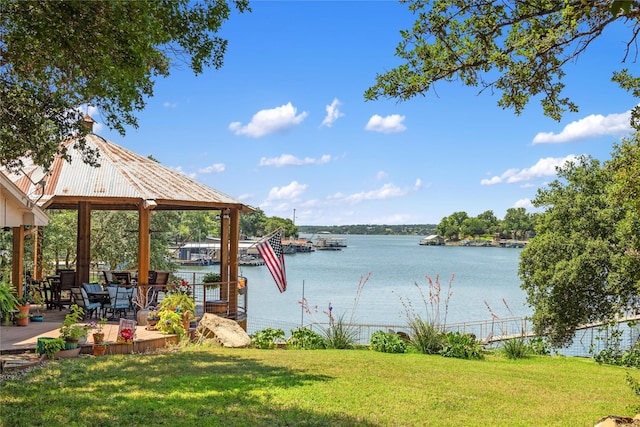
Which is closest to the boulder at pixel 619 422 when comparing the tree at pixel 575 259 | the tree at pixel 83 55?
the tree at pixel 83 55

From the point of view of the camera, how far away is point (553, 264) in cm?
1675

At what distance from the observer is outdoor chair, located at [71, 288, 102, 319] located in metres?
11.9

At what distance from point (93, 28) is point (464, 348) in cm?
977

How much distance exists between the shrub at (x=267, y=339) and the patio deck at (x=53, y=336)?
1.74 m

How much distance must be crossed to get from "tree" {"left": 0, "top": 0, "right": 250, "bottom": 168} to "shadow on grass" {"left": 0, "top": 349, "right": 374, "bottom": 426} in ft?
9.69

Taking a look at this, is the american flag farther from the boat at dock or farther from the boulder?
the boat at dock

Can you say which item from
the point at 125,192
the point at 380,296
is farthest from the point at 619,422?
the point at 380,296

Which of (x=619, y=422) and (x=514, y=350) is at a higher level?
(x=619, y=422)

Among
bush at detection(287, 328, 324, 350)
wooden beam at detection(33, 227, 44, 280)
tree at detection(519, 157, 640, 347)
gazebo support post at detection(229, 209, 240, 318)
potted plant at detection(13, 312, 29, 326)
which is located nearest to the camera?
potted plant at detection(13, 312, 29, 326)

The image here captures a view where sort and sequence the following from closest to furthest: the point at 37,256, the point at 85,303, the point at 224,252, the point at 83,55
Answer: the point at 83,55
the point at 85,303
the point at 224,252
the point at 37,256

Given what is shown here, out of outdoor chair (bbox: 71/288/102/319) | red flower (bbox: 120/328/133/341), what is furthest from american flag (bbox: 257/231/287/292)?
red flower (bbox: 120/328/133/341)

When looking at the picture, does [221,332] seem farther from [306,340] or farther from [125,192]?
[125,192]

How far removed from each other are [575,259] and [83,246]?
13354mm

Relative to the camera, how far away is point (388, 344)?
1188 cm
